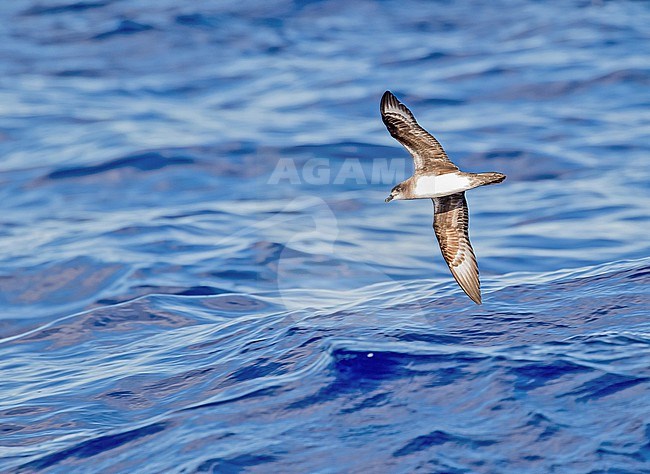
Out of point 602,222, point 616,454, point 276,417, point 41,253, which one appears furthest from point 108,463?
point 602,222

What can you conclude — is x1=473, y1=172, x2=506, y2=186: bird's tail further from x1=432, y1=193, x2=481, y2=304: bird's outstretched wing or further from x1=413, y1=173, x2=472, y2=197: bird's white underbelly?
x1=432, y1=193, x2=481, y2=304: bird's outstretched wing

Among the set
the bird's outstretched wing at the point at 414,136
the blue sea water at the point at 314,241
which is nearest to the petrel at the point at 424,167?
the bird's outstretched wing at the point at 414,136

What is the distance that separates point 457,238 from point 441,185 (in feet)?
3.19

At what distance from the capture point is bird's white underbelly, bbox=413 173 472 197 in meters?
7.08

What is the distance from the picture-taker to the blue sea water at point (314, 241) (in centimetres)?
761

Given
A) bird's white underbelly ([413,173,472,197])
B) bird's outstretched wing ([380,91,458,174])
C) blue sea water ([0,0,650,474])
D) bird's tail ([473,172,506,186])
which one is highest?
bird's outstretched wing ([380,91,458,174])

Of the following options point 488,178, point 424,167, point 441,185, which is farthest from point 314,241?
point 488,178

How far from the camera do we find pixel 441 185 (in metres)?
7.24

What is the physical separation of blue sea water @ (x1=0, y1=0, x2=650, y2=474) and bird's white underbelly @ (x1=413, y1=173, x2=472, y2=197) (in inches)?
66.4

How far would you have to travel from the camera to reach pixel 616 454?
6828mm

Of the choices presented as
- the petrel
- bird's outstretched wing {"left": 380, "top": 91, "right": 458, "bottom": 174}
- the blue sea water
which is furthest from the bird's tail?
the blue sea water

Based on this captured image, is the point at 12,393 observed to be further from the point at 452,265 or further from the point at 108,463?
the point at 452,265

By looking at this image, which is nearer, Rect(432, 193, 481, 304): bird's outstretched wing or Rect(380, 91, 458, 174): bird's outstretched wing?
Rect(380, 91, 458, 174): bird's outstretched wing

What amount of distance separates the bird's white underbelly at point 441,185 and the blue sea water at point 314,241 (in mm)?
1687
